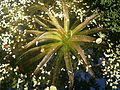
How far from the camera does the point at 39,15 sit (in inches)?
205

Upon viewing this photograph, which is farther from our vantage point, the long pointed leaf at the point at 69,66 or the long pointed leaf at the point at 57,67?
the long pointed leaf at the point at 57,67

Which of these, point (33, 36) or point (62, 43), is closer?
point (62, 43)

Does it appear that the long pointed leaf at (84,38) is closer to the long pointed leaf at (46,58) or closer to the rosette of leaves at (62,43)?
the rosette of leaves at (62,43)

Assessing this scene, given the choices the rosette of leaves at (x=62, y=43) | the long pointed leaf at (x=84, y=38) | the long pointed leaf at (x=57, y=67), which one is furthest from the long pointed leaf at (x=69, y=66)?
the long pointed leaf at (x=84, y=38)

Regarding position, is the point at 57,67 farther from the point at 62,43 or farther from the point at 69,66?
the point at 62,43

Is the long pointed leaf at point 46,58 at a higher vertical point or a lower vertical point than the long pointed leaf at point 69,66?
higher

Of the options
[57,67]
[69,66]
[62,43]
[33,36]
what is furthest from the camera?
[33,36]

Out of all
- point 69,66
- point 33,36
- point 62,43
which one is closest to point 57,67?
point 69,66

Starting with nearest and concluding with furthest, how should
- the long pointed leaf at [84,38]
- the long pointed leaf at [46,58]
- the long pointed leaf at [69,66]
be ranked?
the long pointed leaf at [69,66] → the long pointed leaf at [46,58] → the long pointed leaf at [84,38]

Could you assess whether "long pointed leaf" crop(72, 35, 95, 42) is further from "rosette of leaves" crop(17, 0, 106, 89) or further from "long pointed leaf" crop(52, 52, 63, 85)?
"long pointed leaf" crop(52, 52, 63, 85)

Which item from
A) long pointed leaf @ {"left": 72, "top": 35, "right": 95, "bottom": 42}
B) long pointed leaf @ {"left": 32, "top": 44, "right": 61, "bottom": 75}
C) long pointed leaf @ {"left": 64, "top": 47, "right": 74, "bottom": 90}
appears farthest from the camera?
→ long pointed leaf @ {"left": 72, "top": 35, "right": 95, "bottom": 42}

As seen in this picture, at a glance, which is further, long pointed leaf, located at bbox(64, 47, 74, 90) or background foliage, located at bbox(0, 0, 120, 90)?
background foliage, located at bbox(0, 0, 120, 90)

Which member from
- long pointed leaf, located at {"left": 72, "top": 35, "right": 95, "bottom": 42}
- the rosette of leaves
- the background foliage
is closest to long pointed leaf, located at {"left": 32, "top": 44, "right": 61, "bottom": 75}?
the rosette of leaves

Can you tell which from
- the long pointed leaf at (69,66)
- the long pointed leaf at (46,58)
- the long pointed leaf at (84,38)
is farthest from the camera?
the long pointed leaf at (84,38)
